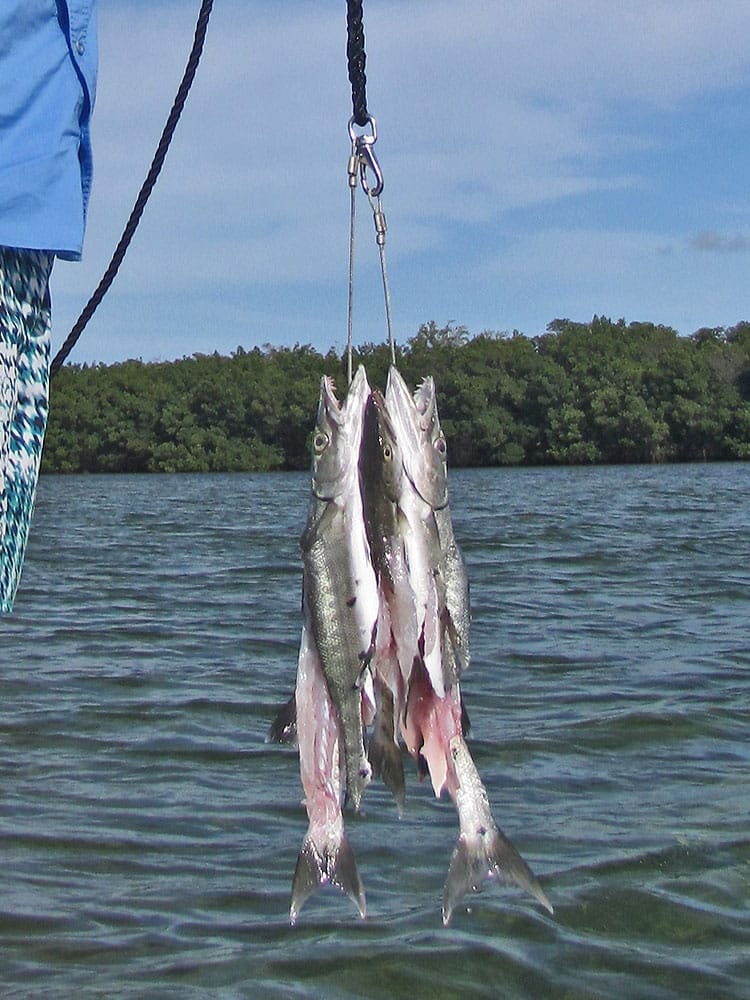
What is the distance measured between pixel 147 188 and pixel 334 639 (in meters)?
1.90

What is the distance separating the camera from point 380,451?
3375 millimetres

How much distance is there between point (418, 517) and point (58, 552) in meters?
19.9

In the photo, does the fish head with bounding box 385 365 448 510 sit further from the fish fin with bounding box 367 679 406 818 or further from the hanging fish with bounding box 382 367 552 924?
the fish fin with bounding box 367 679 406 818

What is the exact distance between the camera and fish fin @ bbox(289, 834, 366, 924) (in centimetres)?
358

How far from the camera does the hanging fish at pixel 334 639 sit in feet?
10.9

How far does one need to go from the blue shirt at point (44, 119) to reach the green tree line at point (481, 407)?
264 feet

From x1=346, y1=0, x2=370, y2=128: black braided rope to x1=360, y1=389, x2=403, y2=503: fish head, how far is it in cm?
94

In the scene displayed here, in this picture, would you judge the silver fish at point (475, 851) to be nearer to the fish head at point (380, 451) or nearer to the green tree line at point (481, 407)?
the fish head at point (380, 451)

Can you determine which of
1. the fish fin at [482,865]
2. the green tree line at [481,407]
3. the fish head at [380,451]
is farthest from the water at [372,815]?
the green tree line at [481,407]

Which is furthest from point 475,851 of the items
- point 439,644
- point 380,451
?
point 380,451

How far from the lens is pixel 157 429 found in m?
99.9

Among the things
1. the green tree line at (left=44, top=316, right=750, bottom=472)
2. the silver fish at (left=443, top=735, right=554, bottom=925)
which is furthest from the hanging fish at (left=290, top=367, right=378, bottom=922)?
the green tree line at (left=44, top=316, right=750, bottom=472)

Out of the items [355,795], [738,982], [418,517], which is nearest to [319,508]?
[418,517]

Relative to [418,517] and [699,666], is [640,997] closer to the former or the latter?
[418,517]
